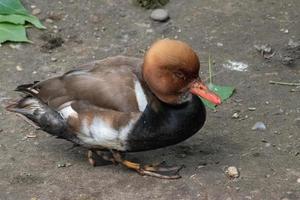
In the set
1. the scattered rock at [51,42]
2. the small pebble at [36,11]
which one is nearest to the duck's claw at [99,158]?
the scattered rock at [51,42]

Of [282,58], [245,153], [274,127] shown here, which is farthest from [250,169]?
[282,58]

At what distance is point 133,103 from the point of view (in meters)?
4.56

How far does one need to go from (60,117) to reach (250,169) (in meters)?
1.15

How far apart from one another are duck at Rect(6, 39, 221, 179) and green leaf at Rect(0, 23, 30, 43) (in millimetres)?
1522

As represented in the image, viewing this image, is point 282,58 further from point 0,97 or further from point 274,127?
point 0,97

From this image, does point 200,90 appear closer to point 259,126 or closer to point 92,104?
point 92,104

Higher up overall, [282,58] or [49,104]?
[49,104]

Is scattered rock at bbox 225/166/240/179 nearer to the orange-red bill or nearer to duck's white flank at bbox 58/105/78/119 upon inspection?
the orange-red bill

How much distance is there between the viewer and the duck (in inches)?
178

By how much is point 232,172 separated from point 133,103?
0.72 metres

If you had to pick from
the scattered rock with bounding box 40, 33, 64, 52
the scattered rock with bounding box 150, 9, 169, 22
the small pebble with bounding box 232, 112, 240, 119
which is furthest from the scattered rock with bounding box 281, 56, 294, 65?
the scattered rock with bounding box 40, 33, 64, 52

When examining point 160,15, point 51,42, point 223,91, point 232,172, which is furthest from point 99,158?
point 160,15

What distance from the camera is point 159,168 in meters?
4.82

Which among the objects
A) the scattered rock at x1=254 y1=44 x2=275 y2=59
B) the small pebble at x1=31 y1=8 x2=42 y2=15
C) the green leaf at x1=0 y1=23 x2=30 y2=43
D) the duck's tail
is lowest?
the scattered rock at x1=254 y1=44 x2=275 y2=59
